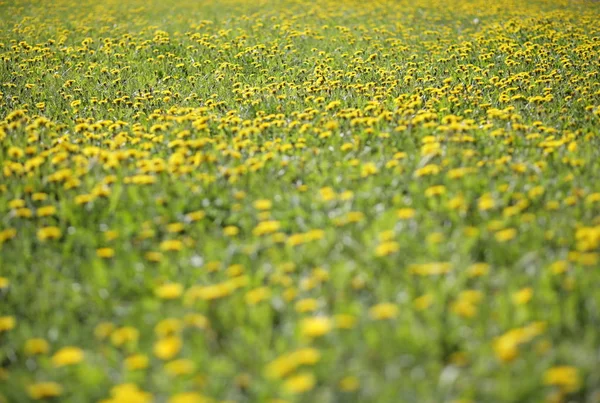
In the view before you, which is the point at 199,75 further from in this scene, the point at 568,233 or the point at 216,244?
the point at 568,233

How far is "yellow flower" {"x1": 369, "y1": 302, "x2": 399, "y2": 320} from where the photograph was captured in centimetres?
262

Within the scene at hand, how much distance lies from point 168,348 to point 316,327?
606 mm

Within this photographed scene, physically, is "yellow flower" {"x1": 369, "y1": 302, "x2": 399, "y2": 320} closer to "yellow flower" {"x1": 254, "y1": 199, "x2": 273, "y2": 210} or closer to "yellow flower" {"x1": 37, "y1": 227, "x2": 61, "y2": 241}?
"yellow flower" {"x1": 254, "y1": 199, "x2": 273, "y2": 210}

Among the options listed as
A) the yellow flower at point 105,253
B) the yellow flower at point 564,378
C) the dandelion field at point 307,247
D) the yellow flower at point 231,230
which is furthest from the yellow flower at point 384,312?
the yellow flower at point 105,253

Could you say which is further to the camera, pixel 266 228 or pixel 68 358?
pixel 266 228

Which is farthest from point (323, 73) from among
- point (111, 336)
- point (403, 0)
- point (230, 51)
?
point (403, 0)

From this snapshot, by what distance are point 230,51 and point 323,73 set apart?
2.47 m

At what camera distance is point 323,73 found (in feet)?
25.4

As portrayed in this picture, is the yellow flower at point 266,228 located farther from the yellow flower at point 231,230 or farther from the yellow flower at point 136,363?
the yellow flower at point 136,363

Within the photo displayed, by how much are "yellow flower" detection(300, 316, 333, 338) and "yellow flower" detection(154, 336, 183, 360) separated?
20.7 inches

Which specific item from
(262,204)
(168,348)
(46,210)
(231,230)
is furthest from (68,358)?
(46,210)

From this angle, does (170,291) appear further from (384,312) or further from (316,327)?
(384,312)

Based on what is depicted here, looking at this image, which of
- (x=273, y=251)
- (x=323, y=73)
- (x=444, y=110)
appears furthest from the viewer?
(x=323, y=73)

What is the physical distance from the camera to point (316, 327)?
2.47 metres
